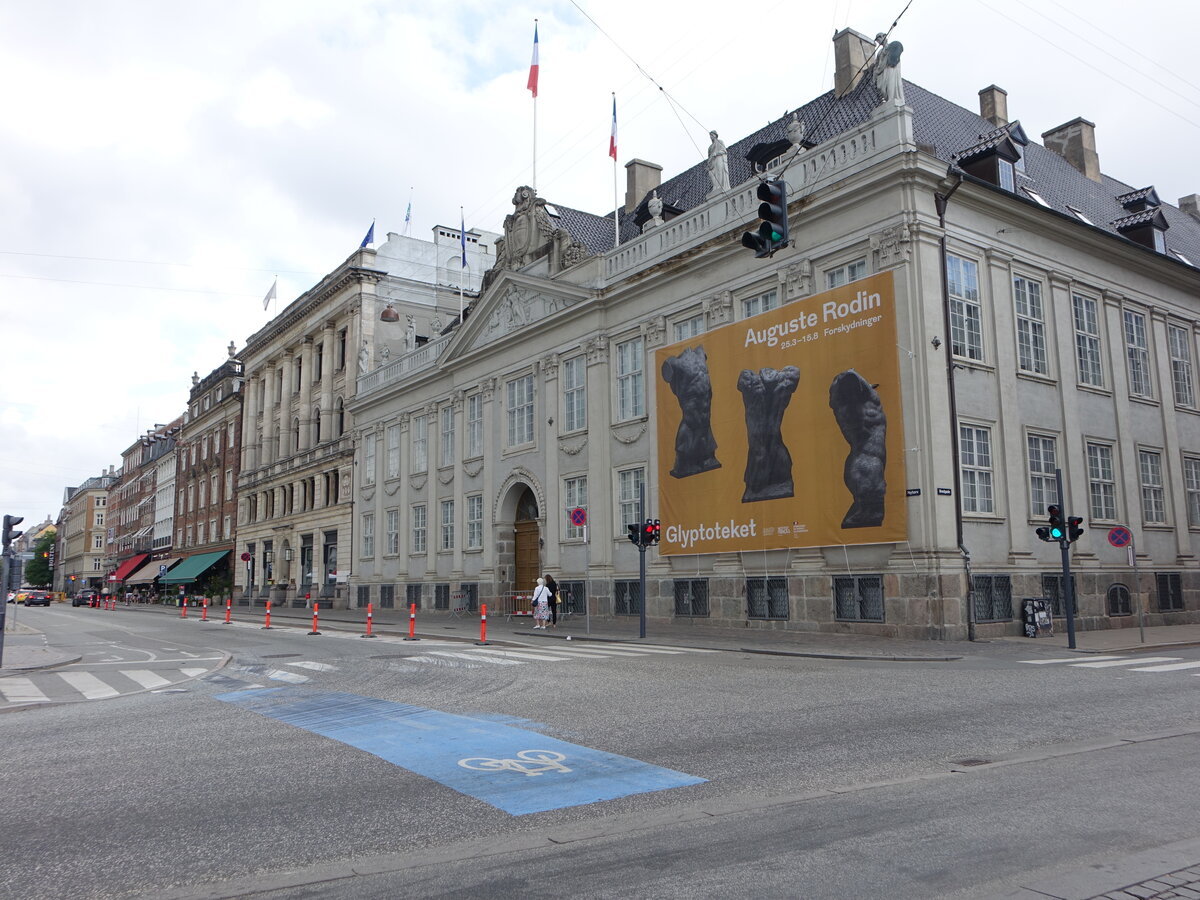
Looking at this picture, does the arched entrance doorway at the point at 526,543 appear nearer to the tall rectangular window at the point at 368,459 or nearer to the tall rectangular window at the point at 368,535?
the tall rectangular window at the point at 368,535

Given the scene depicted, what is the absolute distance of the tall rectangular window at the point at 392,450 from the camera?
44.5 m

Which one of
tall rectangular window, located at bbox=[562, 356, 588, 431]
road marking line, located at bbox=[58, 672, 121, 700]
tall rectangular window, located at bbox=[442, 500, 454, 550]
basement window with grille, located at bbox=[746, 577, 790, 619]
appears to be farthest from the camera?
tall rectangular window, located at bbox=[442, 500, 454, 550]

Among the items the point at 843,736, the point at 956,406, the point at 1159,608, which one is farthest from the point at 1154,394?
the point at 843,736

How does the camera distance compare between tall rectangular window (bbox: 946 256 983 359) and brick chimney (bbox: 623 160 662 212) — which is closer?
tall rectangular window (bbox: 946 256 983 359)

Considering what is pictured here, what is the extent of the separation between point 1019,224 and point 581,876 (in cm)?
2450

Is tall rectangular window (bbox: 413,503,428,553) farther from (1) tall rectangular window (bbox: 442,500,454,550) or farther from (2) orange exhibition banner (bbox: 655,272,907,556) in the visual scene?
(2) orange exhibition banner (bbox: 655,272,907,556)

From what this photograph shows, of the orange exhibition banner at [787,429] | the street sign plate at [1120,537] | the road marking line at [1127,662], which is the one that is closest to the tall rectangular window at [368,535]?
the orange exhibition banner at [787,429]

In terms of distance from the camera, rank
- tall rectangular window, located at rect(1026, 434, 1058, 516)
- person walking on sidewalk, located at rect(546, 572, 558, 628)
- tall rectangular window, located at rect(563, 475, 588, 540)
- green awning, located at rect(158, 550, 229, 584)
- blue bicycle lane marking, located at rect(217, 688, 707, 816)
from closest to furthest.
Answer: blue bicycle lane marking, located at rect(217, 688, 707, 816) → tall rectangular window, located at rect(1026, 434, 1058, 516) → person walking on sidewalk, located at rect(546, 572, 558, 628) → tall rectangular window, located at rect(563, 475, 588, 540) → green awning, located at rect(158, 550, 229, 584)

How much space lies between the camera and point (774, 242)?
1227cm

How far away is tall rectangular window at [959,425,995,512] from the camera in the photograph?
22172 mm

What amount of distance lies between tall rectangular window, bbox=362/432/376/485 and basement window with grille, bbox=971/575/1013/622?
32.0 metres

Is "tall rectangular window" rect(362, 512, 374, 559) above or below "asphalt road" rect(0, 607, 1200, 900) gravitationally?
above

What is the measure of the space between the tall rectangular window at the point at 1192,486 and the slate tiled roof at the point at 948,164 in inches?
254

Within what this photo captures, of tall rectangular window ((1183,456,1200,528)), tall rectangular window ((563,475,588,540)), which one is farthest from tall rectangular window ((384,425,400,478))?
tall rectangular window ((1183,456,1200,528))
